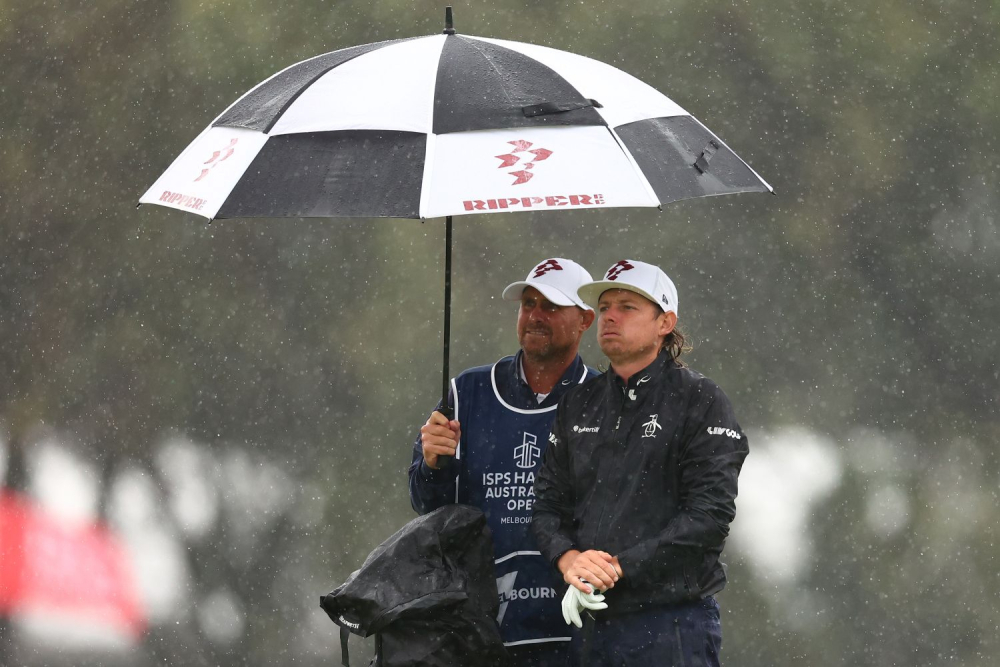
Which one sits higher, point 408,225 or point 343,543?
point 408,225

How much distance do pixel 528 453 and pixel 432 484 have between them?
0.90 feet

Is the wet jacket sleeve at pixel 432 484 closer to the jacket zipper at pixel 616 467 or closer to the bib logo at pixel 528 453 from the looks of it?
the bib logo at pixel 528 453

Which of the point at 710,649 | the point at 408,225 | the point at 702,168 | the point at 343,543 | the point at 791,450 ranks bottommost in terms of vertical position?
the point at 343,543

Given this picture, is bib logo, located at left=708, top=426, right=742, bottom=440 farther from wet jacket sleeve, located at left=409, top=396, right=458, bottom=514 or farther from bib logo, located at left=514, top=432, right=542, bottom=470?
wet jacket sleeve, located at left=409, top=396, right=458, bottom=514

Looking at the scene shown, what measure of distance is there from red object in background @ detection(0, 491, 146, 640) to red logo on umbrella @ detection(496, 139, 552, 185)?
7.32 meters

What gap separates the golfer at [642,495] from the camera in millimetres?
3191

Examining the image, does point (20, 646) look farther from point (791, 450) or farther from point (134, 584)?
point (791, 450)

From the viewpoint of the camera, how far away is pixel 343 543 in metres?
10.4

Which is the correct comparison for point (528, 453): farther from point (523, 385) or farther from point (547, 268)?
point (547, 268)

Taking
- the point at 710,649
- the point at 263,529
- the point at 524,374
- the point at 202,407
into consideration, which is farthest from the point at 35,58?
the point at 710,649

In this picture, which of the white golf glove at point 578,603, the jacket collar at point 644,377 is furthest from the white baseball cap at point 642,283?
the white golf glove at point 578,603

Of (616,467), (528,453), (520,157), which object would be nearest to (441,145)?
(520,157)

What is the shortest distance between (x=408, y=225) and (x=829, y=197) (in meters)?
3.30

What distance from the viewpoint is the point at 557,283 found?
379 cm
